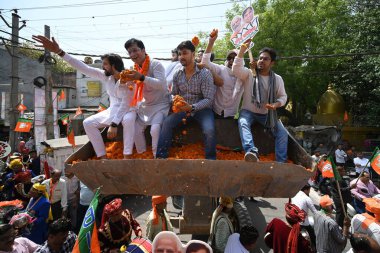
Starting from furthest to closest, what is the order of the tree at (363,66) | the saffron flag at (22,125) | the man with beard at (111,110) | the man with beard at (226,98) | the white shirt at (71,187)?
the tree at (363,66), the saffron flag at (22,125), the white shirt at (71,187), the man with beard at (226,98), the man with beard at (111,110)

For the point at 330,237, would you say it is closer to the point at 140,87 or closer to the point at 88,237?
the point at 140,87

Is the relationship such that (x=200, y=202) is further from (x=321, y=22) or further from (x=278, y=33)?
(x=321, y=22)

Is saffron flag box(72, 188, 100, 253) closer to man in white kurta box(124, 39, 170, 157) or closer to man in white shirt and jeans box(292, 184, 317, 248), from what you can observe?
man in white kurta box(124, 39, 170, 157)

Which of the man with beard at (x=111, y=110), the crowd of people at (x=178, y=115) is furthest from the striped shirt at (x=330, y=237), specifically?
the man with beard at (x=111, y=110)

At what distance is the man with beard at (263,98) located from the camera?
3.63m

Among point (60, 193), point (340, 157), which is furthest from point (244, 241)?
point (340, 157)

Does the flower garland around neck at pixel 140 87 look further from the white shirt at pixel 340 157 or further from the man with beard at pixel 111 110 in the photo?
the white shirt at pixel 340 157

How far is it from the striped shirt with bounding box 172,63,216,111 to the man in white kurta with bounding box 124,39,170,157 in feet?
0.75

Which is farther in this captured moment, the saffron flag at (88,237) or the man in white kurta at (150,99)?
the man in white kurta at (150,99)

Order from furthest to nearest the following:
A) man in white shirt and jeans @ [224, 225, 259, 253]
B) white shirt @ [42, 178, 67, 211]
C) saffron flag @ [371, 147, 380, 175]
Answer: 1. saffron flag @ [371, 147, 380, 175]
2. white shirt @ [42, 178, 67, 211]
3. man in white shirt and jeans @ [224, 225, 259, 253]

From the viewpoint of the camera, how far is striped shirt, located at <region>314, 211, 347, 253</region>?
5.10 m

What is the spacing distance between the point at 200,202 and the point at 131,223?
5.80 feet

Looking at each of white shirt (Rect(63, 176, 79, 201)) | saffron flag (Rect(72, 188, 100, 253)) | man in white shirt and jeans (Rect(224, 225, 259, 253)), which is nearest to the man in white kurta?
saffron flag (Rect(72, 188, 100, 253))

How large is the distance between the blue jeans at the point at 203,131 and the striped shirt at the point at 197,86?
0.15 meters
